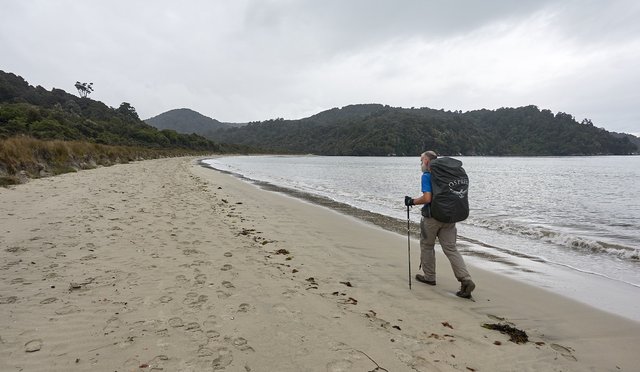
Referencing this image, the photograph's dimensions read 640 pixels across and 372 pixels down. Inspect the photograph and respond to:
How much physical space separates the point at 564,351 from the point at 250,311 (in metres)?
3.48

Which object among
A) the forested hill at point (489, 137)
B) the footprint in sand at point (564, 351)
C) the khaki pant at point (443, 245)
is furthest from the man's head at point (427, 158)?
the forested hill at point (489, 137)

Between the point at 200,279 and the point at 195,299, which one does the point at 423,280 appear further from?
the point at 195,299

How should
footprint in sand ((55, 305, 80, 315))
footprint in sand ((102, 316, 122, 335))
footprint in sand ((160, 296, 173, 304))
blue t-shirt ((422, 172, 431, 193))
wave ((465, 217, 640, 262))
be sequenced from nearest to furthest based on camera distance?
footprint in sand ((102, 316, 122, 335)) → footprint in sand ((55, 305, 80, 315)) → footprint in sand ((160, 296, 173, 304)) → blue t-shirt ((422, 172, 431, 193)) → wave ((465, 217, 640, 262))

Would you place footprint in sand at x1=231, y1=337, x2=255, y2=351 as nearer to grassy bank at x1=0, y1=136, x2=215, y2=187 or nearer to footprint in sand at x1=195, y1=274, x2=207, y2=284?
footprint in sand at x1=195, y1=274, x2=207, y2=284

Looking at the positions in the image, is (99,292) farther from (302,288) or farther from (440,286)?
(440,286)

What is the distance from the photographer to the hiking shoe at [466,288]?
5.35 meters

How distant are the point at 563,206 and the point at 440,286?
1630 centimetres

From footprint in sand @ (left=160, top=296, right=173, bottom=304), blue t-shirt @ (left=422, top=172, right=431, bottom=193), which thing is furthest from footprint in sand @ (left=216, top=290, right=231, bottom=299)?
blue t-shirt @ (left=422, top=172, right=431, bottom=193)

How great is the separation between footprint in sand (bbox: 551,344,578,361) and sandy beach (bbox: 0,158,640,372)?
20 mm

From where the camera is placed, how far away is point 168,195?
13.5 m

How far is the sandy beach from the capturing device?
10.4ft

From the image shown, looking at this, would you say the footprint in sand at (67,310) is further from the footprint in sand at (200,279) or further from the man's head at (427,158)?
the man's head at (427,158)

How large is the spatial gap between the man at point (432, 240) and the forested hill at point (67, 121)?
31.0m

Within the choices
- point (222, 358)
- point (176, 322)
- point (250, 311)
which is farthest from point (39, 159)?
point (222, 358)
